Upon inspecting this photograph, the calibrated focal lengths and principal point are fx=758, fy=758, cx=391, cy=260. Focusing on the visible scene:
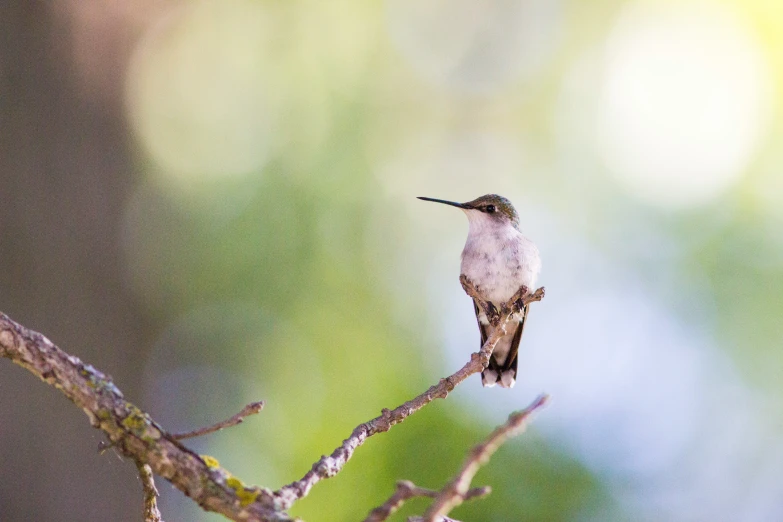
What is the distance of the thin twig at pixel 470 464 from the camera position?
4.37 feet

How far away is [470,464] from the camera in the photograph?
1.37 metres

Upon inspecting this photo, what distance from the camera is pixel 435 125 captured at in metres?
14.6

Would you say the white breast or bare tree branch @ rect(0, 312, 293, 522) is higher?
the white breast

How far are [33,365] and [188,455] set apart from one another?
0.40m

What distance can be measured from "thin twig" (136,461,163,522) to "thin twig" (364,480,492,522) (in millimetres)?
615

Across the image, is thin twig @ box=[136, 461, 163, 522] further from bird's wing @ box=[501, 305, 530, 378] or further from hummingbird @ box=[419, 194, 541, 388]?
bird's wing @ box=[501, 305, 530, 378]

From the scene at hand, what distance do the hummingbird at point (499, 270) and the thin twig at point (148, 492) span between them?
3.47 metres

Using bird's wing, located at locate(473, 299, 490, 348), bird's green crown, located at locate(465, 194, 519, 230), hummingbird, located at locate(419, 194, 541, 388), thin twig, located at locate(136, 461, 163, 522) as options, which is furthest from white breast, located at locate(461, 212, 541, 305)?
thin twig, located at locate(136, 461, 163, 522)

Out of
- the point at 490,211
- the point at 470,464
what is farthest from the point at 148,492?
the point at 490,211

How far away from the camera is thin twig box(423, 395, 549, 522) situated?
133 centimetres

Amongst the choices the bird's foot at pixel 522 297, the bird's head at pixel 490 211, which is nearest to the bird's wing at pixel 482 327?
the bird's head at pixel 490 211

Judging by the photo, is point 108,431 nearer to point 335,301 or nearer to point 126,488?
point 126,488

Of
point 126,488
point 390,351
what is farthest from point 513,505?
point 126,488

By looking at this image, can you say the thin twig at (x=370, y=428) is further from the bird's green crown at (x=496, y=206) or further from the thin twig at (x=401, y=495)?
the bird's green crown at (x=496, y=206)
